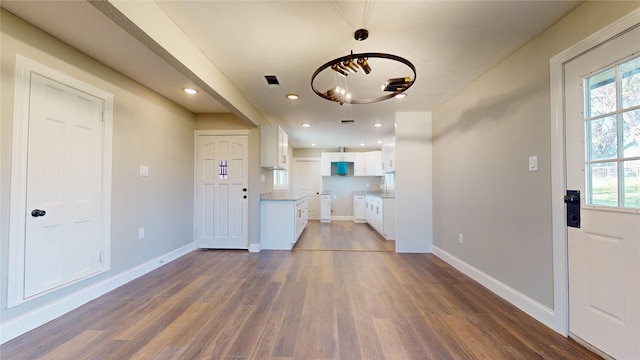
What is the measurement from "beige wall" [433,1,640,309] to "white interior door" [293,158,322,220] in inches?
185

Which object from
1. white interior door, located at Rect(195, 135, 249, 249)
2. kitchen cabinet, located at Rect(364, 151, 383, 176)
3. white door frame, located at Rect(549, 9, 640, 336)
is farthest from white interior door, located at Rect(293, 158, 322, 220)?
white door frame, located at Rect(549, 9, 640, 336)

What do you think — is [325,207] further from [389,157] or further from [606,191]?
[606,191]

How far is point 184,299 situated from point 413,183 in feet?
11.0

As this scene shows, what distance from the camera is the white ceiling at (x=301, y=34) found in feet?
5.28

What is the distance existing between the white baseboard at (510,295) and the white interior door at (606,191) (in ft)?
0.55

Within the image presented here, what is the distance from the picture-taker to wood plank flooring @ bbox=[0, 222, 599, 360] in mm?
1553

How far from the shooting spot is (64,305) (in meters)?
2.02

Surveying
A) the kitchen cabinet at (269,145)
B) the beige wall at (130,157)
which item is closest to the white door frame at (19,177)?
the beige wall at (130,157)

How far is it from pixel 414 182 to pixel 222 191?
317 centimetres

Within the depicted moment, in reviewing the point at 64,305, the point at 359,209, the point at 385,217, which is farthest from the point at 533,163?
the point at 359,209

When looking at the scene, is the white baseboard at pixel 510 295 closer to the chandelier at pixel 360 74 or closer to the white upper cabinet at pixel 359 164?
the chandelier at pixel 360 74

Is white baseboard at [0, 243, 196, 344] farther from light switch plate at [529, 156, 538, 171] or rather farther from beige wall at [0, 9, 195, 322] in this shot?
light switch plate at [529, 156, 538, 171]

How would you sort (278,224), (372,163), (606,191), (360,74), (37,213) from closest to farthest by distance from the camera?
(606,191) → (37,213) → (360,74) → (278,224) → (372,163)

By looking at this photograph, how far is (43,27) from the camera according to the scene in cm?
180
